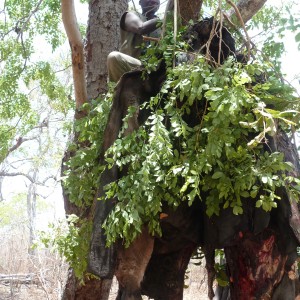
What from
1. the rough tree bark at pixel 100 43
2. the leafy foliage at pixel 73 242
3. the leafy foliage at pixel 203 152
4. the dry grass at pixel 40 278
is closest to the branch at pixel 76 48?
the rough tree bark at pixel 100 43

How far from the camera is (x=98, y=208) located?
256 cm

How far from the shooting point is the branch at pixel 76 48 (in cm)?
391

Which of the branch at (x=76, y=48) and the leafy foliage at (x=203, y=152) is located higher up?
the branch at (x=76, y=48)

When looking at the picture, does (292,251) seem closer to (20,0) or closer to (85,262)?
(85,262)

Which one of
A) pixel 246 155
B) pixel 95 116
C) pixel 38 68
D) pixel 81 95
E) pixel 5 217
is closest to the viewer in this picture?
pixel 246 155

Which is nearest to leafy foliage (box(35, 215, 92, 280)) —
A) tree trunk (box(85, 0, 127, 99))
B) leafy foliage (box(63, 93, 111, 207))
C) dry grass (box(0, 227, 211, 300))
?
leafy foliage (box(63, 93, 111, 207))

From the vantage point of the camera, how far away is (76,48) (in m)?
3.99

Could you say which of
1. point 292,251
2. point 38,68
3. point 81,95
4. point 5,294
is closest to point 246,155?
point 292,251

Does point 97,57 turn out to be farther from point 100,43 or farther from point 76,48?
point 76,48

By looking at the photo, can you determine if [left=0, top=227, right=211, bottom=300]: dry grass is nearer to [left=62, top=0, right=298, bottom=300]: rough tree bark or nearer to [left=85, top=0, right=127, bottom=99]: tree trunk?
[left=62, top=0, right=298, bottom=300]: rough tree bark

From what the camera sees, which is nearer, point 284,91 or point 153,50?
point 284,91

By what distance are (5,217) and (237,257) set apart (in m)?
17.1

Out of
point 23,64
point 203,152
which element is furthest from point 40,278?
point 203,152

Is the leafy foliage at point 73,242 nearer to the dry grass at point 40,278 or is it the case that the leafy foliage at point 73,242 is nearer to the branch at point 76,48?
the branch at point 76,48
